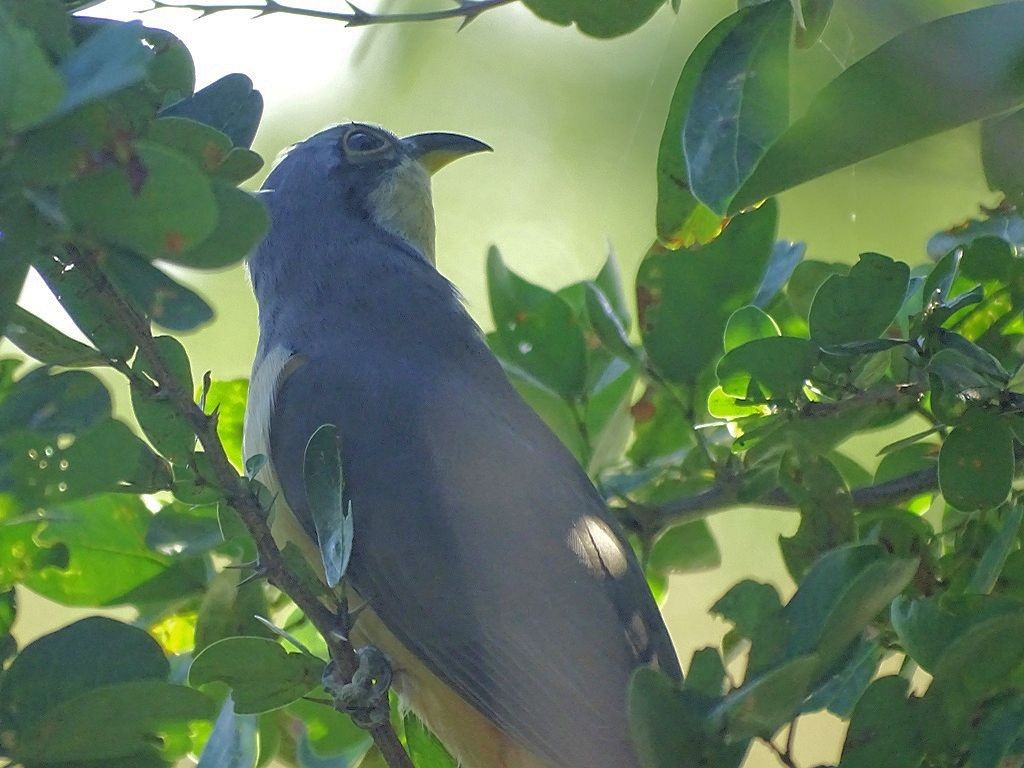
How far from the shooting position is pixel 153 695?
178 centimetres

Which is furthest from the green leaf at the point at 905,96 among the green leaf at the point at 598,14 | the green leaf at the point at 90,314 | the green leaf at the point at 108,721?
the green leaf at the point at 108,721

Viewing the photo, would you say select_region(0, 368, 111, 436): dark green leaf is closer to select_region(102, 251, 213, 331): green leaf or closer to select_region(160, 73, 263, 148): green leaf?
select_region(102, 251, 213, 331): green leaf

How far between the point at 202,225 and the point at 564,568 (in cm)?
131

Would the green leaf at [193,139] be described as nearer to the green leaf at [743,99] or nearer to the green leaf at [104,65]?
the green leaf at [104,65]

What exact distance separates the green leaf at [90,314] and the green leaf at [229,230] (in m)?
0.22

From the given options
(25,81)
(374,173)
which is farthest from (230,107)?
(374,173)

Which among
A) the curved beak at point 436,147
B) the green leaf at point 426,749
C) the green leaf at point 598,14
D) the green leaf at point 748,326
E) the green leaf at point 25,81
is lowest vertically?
the green leaf at point 426,749

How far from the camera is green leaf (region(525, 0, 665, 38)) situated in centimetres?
204

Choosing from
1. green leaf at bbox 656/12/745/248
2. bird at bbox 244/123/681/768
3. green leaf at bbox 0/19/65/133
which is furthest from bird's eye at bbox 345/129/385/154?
green leaf at bbox 0/19/65/133

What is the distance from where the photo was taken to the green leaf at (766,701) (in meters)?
1.56

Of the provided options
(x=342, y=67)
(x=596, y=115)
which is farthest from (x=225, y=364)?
(x=596, y=115)

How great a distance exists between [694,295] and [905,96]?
80 cm

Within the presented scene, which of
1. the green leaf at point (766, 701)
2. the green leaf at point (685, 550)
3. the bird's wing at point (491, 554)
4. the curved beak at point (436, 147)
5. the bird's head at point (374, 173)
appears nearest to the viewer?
the green leaf at point (766, 701)

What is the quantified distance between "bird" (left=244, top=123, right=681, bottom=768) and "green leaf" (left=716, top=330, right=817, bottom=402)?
0.51m
